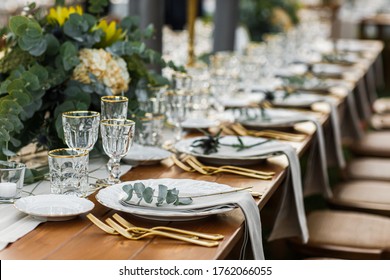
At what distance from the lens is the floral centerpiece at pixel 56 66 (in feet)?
7.45

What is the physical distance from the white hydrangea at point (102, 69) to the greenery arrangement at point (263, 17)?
4.31 m

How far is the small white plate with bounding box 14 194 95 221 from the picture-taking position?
5.90 ft

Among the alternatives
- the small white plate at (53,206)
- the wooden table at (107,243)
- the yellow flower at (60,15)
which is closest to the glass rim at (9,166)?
the small white plate at (53,206)

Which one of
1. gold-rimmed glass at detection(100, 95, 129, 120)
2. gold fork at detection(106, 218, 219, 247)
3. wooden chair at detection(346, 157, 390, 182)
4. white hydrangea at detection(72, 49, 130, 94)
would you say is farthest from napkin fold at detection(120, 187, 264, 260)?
wooden chair at detection(346, 157, 390, 182)

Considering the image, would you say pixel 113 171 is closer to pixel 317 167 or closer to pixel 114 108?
pixel 114 108

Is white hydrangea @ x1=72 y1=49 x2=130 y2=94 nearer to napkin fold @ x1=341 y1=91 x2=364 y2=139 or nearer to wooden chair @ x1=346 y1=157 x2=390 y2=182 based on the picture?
wooden chair @ x1=346 y1=157 x2=390 y2=182

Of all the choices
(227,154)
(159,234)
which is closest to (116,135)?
(159,234)

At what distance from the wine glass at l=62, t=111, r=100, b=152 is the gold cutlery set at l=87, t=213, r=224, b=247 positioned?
1.06ft

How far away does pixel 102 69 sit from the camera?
7.96 ft

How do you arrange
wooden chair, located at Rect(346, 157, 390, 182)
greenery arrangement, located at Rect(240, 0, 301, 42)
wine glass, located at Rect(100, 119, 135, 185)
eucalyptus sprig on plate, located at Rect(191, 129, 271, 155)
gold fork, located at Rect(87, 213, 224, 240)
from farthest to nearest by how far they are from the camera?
greenery arrangement, located at Rect(240, 0, 301, 42) < wooden chair, located at Rect(346, 157, 390, 182) < eucalyptus sprig on plate, located at Rect(191, 129, 271, 155) < wine glass, located at Rect(100, 119, 135, 185) < gold fork, located at Rect(87, 213, 224, 240)

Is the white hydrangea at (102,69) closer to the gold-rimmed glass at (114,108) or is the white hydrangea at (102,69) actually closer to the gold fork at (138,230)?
the gold-rimmed glass at (114,108)

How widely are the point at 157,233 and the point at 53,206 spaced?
0.94 feet

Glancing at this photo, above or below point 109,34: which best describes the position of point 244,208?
below

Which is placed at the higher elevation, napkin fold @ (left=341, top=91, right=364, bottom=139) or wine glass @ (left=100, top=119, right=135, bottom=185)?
wine glass @ (left=100, top=119, right=135, bottom=185)
